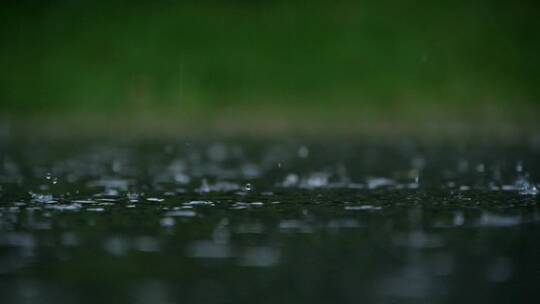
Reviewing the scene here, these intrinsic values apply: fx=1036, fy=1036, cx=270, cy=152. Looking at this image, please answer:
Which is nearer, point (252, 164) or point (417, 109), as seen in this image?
point (252, 164)

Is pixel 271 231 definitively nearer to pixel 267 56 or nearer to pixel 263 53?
pixel 267 56

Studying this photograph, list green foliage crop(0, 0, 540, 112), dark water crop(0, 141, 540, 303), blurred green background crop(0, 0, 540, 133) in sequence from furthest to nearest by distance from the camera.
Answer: green foliage crop(0, 0, 540, 112) < blurred green background crop(0, 0, 540, 133) < dark water crop(0, 141, 540, 303)

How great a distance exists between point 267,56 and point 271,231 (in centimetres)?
3077

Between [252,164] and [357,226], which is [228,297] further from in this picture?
[252,164]

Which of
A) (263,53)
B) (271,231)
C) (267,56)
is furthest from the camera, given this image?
(263,53)

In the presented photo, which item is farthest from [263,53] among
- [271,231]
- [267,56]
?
[271,231]

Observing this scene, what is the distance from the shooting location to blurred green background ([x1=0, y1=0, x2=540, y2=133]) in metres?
38.4

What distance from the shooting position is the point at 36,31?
147 feet

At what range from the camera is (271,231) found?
1160 centimetres

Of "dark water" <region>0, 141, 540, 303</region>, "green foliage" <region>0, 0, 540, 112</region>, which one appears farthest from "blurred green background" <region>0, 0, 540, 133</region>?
"dark water" <region>0, 141, 540, 303</region>

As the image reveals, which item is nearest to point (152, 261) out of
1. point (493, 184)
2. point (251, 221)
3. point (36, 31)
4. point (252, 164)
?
point (251, 221)

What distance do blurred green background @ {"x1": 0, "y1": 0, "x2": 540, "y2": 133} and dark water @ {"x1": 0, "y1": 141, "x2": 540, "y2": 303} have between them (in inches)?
697

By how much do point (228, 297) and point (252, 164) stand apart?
40.6 ft

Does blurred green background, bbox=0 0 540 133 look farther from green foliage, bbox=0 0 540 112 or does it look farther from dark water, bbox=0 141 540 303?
dark water, bbox=0 141 540 303
